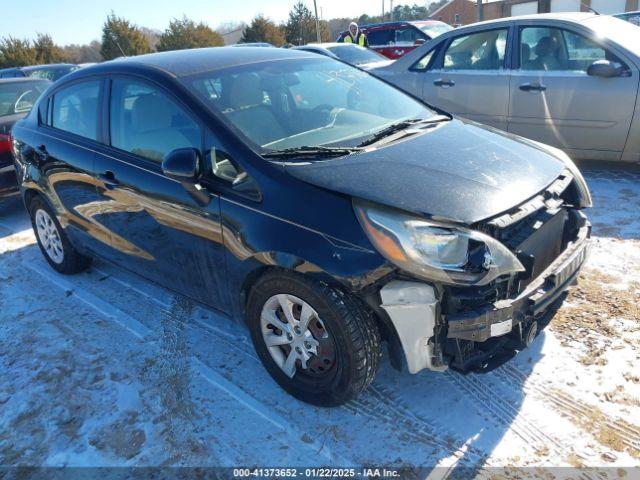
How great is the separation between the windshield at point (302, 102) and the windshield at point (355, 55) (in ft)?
20.3

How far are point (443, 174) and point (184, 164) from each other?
1290 millimetres

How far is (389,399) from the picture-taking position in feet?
8.73

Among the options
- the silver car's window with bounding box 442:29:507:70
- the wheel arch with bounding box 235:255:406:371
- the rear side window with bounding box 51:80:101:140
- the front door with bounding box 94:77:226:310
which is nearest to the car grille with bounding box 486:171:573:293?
the wheel arch with bounding box 235:255:406:371

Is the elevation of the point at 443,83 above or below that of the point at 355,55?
below

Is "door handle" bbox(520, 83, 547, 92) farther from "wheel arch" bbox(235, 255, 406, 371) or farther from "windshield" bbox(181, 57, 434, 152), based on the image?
"wheel arch" bbox(235, 255, 406, 371)

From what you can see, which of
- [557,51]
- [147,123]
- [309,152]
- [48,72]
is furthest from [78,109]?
[48,72]

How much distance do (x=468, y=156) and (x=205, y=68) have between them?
5.43 feet

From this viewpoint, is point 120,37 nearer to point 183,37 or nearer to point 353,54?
point 183,37

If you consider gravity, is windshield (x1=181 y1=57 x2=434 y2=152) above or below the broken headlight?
above

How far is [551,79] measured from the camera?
5.43 metres

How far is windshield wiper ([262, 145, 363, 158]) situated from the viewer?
8.63 feet

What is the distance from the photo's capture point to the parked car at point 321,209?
2193 millimetres

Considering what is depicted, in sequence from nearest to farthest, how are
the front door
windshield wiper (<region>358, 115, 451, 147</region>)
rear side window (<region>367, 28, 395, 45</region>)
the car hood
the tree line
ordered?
A: 1. the car hood
2. the front door
3. windshield wiper (<region>358, 115, 451, 147</region>)
4. rear side window (<region>367, 28, 395, 45</region>)
5. the tree line

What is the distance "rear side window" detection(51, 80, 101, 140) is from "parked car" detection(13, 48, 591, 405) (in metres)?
0.03
